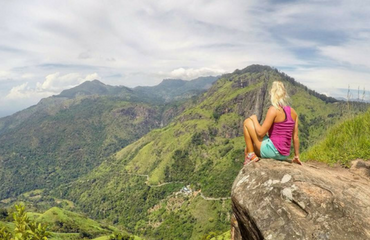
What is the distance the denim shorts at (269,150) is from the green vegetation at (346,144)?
170 inches

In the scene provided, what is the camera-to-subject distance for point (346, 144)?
1092cm

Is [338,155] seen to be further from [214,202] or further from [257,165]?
[214,202]

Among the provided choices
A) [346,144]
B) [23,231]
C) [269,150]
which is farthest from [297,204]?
[23,231]

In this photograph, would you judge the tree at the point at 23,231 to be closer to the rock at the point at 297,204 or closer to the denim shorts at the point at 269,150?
the rock at the point at 297,204

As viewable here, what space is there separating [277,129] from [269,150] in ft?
2.76

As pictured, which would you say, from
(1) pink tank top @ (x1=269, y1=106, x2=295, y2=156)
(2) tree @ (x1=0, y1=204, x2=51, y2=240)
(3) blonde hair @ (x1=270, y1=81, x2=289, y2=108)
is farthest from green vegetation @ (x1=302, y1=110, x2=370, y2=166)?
(2) tree @ (x1=0, y1=204, x2=51, y2=240)

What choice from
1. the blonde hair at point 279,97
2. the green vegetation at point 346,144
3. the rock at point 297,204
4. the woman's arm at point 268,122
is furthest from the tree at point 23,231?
the green vegetation at point 346,144

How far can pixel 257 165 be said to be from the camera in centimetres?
804

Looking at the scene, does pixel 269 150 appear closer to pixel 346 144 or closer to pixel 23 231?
pixel 346 144

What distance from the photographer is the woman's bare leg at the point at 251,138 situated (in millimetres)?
8471

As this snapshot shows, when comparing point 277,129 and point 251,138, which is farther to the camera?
point 251,138

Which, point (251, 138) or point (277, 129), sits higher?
point (277, 129)

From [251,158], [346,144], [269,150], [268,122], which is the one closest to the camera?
[268,122]

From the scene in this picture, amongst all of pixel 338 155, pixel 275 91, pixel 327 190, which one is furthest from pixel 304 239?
pixel 338 155
